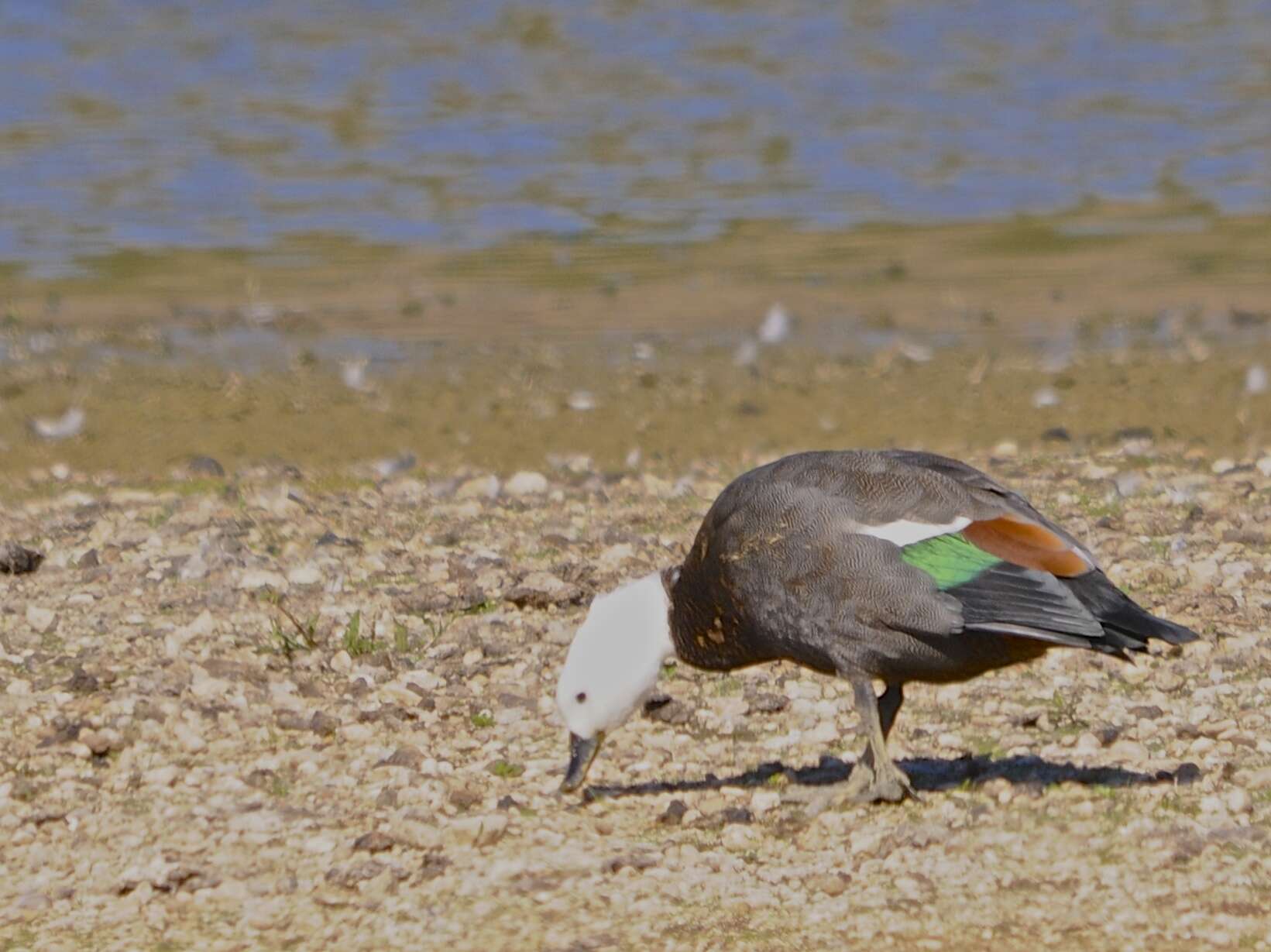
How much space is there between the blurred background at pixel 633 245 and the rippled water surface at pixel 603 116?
0.25 feet

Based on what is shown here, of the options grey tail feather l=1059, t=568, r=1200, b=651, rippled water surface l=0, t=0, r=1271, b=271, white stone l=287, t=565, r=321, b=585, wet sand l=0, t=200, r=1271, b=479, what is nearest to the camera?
grey tail feather l=1059, t=568, r=1200, b=651

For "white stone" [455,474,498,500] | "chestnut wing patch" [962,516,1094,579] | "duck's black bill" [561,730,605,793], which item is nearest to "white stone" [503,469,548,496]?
"white stone" [455,474,498,500]

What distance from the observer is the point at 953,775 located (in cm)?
618

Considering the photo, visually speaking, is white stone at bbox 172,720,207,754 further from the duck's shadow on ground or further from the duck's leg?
the duck's leg

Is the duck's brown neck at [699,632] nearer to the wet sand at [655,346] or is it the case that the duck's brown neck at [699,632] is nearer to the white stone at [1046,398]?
the wet sand at [655,346]

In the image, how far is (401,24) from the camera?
31.7 metres

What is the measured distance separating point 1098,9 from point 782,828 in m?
27.3

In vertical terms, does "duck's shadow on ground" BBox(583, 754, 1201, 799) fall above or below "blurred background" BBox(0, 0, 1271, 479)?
above

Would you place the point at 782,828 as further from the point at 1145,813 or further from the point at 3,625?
the point at 3,625

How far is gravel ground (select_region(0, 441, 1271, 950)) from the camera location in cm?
526

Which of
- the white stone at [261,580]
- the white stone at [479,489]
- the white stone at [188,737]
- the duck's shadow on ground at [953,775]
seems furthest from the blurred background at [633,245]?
the duck's shadow on ground at [953,775]

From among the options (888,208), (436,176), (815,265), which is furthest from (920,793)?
(436,176)

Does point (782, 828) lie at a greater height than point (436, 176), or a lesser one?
greater

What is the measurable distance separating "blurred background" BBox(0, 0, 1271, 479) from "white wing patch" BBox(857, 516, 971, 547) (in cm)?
520
